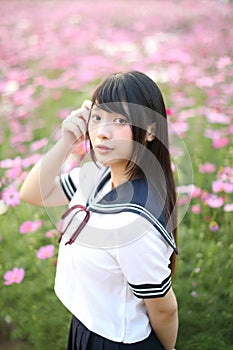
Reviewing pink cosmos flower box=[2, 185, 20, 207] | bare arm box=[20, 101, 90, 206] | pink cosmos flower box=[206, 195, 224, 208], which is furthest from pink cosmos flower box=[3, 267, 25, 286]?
pink cosmos flower box=[206, 195, 224, 208]

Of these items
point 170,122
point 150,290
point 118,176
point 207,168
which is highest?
point 118,176

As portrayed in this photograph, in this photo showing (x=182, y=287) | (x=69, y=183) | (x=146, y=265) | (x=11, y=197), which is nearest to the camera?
(x=146, y=265)

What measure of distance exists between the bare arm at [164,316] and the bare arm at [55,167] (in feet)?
1.08

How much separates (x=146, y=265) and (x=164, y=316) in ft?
0.51

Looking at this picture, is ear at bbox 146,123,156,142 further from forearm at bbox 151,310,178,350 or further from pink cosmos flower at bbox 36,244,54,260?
pink cosmos flower at bbox 36,244,54,260

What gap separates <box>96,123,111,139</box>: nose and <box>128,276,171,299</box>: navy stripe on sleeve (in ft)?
0.86

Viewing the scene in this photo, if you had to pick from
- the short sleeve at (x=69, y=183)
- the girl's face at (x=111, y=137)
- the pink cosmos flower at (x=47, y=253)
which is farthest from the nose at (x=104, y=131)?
the pink cosmos flower at (x=47, y=253)

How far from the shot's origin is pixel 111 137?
0.84 metres

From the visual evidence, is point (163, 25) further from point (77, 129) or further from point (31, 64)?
point (77, 129)

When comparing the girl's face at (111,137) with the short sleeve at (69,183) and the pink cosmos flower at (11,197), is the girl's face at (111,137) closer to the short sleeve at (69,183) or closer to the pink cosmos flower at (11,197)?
the short sleeve at (69,183)

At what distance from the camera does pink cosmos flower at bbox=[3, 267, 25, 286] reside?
1470mm

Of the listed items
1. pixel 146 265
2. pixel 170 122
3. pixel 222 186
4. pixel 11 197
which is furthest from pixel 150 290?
pixel 170 122

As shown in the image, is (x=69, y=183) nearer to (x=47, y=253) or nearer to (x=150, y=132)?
(x=150, y=132)

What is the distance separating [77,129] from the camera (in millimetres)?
957
